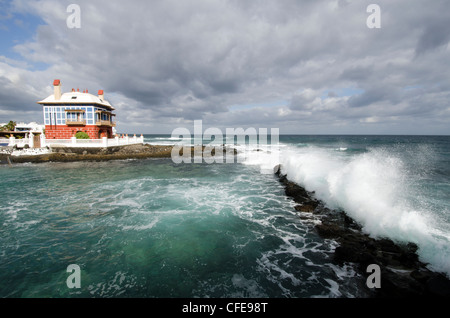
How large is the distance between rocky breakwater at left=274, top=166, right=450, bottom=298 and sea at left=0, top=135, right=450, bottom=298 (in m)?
0.30

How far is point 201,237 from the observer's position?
771 cm

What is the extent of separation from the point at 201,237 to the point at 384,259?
6.28 metres

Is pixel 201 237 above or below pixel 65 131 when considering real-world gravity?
below

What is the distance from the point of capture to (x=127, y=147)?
3375 cm

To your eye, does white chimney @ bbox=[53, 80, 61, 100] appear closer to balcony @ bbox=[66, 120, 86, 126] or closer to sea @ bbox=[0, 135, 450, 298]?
balcony @ bbox=[66, 120, 86, 126]

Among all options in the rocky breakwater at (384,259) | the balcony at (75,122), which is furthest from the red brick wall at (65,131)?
the rocky breakwater at (384,259)

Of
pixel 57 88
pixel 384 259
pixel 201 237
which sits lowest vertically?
pixel 201 237

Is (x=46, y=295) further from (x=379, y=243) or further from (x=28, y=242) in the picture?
(x=379, y=243)

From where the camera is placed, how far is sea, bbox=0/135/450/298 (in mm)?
5238

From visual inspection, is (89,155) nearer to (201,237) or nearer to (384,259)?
(201,237)

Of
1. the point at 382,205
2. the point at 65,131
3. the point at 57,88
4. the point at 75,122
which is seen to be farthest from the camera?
the point at 65,131

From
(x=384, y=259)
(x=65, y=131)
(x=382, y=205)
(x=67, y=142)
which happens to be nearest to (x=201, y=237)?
(x=384, y=259)

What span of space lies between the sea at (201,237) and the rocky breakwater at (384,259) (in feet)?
1.00
